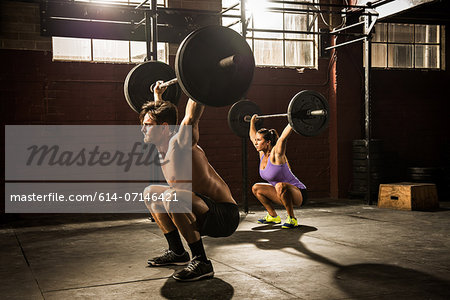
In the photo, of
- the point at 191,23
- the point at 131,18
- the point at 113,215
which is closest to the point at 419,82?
the point at 191,23

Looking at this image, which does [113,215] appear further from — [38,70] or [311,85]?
[311,85]

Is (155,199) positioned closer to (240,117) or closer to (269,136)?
(269,136)

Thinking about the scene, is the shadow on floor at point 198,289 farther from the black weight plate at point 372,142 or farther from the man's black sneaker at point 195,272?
the black weight plate at point 372,142

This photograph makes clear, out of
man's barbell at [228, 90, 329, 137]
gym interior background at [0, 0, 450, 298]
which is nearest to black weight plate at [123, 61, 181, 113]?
man's barbell at [228, 90, 329, 137]

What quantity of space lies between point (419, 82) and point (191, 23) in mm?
4048

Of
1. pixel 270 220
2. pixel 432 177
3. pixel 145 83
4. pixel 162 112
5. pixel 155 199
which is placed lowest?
pixel 270 220

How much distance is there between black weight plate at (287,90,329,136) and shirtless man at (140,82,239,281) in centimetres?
165

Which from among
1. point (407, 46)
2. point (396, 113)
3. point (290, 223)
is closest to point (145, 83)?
point (290, 223)

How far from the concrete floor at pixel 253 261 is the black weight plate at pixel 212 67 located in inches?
45.2

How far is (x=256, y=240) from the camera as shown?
175 inches

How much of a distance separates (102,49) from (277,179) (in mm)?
3101

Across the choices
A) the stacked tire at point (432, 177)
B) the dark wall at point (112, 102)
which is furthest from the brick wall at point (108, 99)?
the stacked tire at point (432, 177)

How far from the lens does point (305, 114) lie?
15.7 feet

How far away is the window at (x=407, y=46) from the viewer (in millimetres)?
8219
